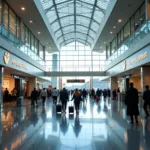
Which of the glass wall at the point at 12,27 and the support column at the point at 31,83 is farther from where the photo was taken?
the support column at the point at 31,83

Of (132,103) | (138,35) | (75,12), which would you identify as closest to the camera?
(132,103)

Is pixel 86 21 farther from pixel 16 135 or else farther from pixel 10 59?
pixel 16 135

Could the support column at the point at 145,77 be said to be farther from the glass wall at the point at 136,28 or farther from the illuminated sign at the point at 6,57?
the illuminated sign at the point at 6,57

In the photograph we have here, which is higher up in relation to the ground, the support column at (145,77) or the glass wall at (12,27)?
the glass wall at (12,27)

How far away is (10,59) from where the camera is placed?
2002 centimetres

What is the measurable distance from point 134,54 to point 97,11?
1224 centimetres

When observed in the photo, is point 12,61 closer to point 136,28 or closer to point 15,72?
point 15,72

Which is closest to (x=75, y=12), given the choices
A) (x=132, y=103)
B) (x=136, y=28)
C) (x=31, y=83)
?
(x=31, y=83)

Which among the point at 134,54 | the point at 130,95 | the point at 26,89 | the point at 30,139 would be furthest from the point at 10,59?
the point at 26,89

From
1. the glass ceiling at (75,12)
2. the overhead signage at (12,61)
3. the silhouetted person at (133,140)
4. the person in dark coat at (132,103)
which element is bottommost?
the silhouetted person at (133,140)

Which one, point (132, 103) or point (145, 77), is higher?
point (145, 77)

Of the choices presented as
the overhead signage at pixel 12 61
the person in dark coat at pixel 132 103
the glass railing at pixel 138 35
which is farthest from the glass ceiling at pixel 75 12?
the person in dark coat at pixel 132 103

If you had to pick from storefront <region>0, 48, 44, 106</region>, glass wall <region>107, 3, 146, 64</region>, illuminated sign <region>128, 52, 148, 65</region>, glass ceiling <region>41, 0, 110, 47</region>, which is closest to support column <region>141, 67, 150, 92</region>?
illuminated sign <region>128, 52, 148, 65</region>

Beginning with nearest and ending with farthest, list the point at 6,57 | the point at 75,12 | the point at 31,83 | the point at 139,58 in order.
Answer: the point at 6,57 < the point at 139,58 < the point at 75,12 < the point at 31,83
